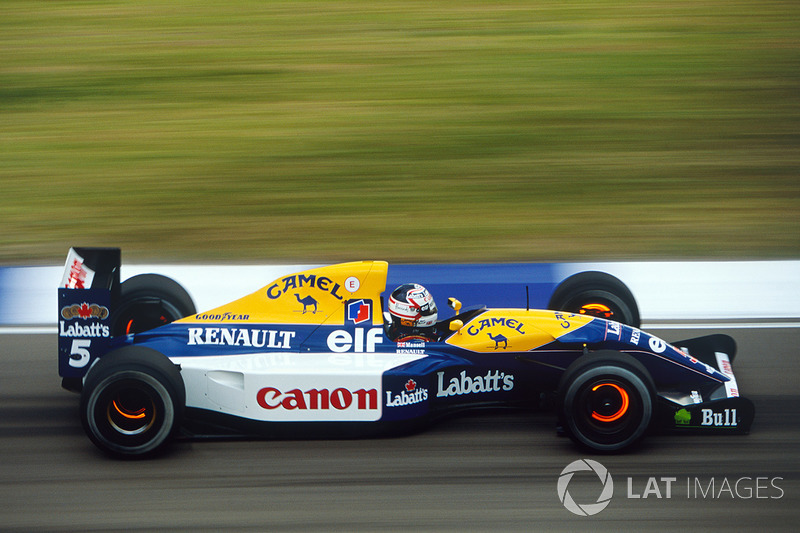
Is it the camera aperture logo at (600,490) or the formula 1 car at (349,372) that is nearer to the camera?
the camera aperture logo at (600,490)

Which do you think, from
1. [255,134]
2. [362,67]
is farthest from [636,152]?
[255,134]

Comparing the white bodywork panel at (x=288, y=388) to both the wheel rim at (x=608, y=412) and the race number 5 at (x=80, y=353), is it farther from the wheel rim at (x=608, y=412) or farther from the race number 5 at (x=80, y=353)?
the wheel rim at (x=608, y=412)

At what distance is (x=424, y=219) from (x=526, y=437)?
4936 mm

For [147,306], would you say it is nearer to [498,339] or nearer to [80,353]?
[80,353]

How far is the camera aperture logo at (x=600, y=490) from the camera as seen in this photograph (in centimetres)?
469

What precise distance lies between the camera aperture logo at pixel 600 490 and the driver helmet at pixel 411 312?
4.19ft

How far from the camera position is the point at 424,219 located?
33.3ft

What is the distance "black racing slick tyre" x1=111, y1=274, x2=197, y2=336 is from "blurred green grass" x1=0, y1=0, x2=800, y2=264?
2971 mm

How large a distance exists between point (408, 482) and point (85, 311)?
2351 mm

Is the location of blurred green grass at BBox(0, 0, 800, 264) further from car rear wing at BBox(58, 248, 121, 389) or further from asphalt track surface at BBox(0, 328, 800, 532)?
asphalt track surface at BBox(0, 328, 800, 532)

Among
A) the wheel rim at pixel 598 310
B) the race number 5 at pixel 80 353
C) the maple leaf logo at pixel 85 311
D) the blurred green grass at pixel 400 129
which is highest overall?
the blurred green grass at pixel 400 129

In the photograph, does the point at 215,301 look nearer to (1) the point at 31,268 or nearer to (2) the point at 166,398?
(1) the point at 31,268

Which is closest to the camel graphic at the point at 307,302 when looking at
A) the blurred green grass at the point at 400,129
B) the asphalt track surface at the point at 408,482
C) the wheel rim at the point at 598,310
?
the asphalt track surface at the point at 408,482

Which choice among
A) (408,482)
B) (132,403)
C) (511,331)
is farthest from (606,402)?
(132,403)
